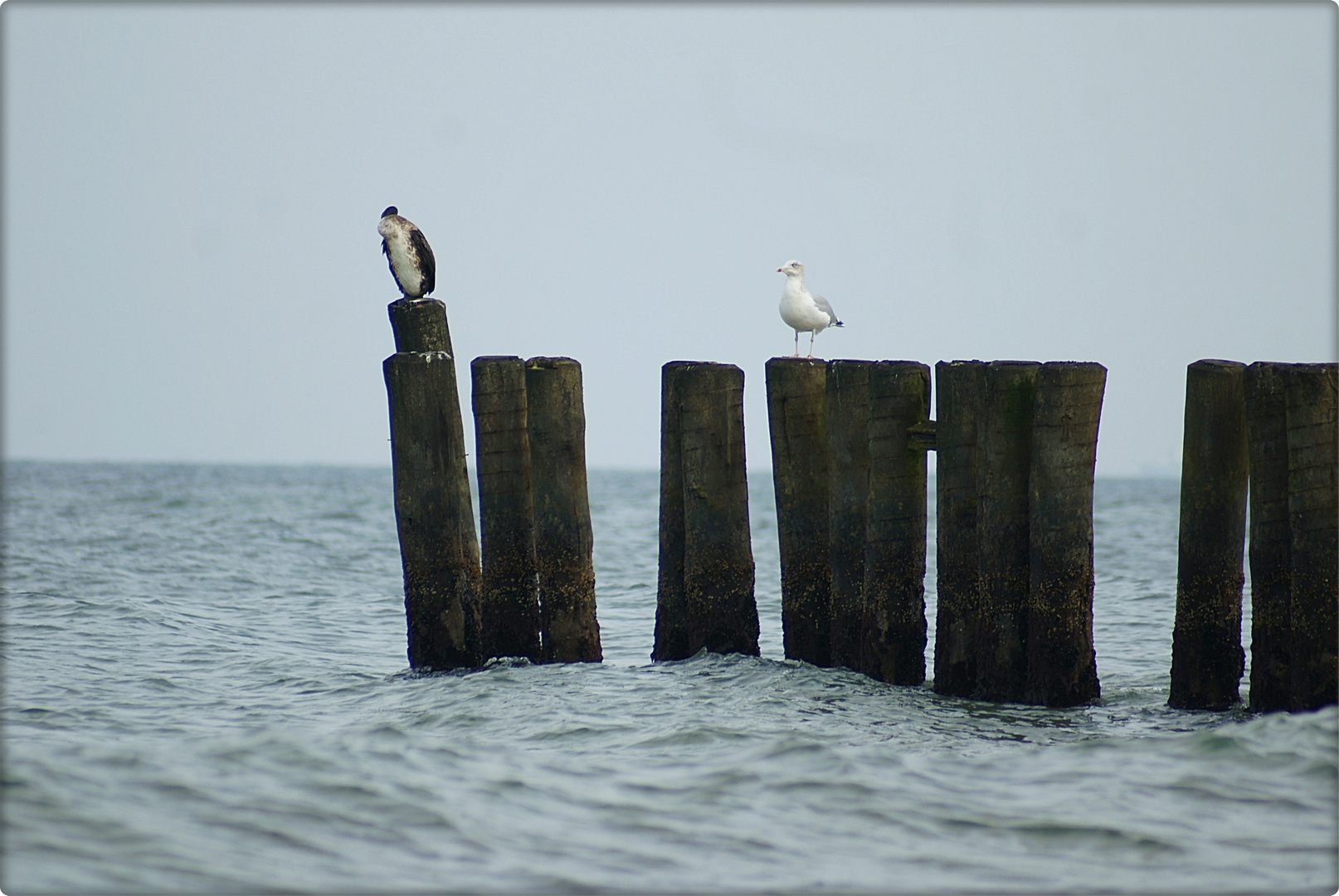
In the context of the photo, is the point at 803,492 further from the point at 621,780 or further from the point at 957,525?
the point at 621,780

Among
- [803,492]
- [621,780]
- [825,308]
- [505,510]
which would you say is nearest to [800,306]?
[825,308]

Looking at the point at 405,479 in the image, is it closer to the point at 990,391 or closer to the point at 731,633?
the point at 731,633

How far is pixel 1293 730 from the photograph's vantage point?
6336 millimetres

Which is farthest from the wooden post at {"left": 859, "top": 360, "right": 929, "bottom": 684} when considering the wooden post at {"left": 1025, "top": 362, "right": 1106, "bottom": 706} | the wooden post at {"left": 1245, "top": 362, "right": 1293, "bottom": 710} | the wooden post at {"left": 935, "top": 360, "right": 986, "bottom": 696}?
the wooden post at {"left": 1245, "top": 362, "right": 1293, "bottom": 710}

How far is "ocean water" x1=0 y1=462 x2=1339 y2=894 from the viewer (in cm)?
470

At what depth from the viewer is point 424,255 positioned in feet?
33.6

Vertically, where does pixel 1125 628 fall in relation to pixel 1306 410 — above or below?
below

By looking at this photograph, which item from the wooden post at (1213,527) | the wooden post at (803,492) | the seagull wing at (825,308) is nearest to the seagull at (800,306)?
the seagull wing at (825,308)

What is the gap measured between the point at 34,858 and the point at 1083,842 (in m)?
4.24

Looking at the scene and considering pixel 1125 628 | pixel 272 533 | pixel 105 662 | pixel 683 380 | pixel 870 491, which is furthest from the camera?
pixel 272 533

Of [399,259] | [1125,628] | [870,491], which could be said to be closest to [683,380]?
[870,491]

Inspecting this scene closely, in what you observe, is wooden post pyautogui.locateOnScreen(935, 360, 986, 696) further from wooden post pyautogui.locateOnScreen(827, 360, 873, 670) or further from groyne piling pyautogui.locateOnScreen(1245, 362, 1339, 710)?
groyne piling pyautogui.locateOnScreen(1245, 362, 1339, 710)

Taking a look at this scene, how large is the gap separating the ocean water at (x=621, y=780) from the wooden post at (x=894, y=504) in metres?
0.51

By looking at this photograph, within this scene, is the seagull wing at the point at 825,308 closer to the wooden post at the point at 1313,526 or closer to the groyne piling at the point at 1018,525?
the groyne piling at the point at 1018,525
